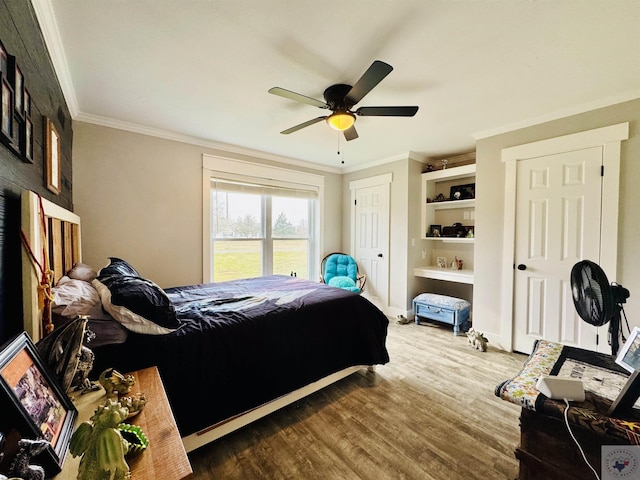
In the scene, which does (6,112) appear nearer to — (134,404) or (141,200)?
(134,404)

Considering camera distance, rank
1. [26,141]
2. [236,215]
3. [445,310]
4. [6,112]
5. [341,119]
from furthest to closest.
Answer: [236,215]
[445,310]
[341,119]
[26,141]
[6,112]

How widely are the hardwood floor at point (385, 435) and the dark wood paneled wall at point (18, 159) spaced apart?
1243 millimetres

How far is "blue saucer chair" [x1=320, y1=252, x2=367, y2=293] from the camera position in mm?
4254

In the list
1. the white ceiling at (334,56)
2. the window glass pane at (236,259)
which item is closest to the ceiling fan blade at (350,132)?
the white ceiling at (334,56)

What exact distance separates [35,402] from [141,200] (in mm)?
2590

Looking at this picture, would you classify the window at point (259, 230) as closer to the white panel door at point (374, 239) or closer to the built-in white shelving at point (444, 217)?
the white panel door at point (374, 239)

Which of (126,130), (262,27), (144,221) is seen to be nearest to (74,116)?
(126,130)

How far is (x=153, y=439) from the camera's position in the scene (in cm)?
84

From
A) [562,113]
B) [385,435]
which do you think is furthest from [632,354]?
[562,113]

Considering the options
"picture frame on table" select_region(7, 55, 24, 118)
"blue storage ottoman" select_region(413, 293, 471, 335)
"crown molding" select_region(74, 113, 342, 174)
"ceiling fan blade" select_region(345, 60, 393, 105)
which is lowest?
"blue storage ottoman" select_region(413, 293, 471, 335)

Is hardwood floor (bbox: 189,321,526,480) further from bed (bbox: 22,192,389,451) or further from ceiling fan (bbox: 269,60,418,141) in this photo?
ceiling fan (bbox: 269,60,418,141)

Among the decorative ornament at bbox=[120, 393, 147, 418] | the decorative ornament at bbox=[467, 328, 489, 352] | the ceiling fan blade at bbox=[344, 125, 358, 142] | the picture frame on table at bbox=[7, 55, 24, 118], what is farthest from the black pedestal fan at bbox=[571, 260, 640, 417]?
the picture frame on table at bbox=[7, 55, 24, 118]

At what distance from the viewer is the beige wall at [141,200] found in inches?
102

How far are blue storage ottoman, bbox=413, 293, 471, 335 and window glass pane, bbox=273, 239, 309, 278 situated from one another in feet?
6.10
